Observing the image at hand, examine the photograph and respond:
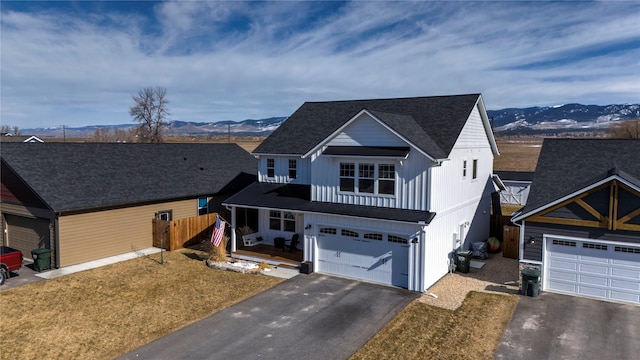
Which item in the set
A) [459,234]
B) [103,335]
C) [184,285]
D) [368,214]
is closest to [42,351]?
[103,335]

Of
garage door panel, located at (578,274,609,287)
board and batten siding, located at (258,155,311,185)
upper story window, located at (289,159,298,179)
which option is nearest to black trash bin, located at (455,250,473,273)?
garage door panel, located at (578,274,609,287)

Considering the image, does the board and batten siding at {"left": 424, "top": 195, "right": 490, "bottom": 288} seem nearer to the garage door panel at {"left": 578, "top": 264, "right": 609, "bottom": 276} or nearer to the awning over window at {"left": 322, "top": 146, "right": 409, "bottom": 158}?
the awning over window at {"left": 322, "top": 146, "right": 409, "bottom": 158}

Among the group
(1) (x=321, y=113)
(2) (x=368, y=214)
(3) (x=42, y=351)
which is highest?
(1) (x=321, y=113)

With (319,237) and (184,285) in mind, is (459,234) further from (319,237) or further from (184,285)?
(184,285)

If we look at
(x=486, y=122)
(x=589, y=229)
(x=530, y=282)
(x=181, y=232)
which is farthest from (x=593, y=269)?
(x=181, y=232)

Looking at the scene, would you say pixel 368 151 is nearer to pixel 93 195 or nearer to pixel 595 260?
pixel 595 260

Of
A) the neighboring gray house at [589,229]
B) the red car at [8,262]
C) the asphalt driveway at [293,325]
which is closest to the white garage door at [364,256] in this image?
the asphalt driveway at [293,325]
